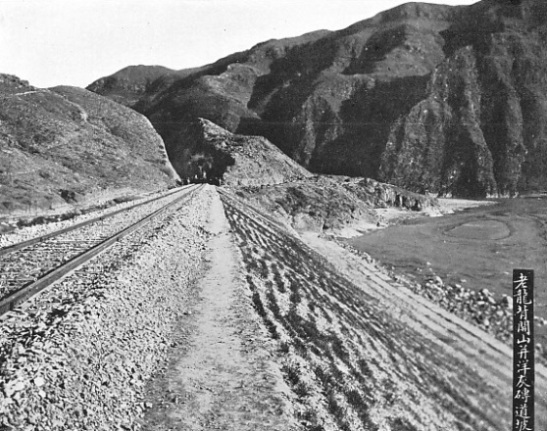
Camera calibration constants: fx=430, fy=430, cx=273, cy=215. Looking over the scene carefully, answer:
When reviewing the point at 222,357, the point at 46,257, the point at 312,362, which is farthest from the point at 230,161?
the point at 222,357

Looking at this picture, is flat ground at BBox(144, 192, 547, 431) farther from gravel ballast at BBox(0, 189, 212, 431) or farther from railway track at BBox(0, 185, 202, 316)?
railway track at BBox(0, 185, 202, 316)

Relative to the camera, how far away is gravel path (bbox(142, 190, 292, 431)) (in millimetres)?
6973

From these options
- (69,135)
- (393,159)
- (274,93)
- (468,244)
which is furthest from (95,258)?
(274,93)

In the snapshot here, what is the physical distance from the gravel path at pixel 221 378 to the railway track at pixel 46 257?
3504 millimetres

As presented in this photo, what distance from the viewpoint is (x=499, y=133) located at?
14188 centimetres

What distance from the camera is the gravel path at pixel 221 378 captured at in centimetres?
697

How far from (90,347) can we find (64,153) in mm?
51093

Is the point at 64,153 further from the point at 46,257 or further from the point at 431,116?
the point at 431,116

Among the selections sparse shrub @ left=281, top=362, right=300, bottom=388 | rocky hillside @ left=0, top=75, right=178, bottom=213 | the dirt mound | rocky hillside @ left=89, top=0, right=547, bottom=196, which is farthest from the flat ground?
rocky hillside @ left=89, top=0, right=547, bottom=196

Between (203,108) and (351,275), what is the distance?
157229mm

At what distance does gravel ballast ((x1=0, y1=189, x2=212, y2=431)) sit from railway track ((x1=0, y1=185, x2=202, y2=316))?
15.6 inches

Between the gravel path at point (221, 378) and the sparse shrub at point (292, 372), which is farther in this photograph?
the sparse shrub at point (292, 372)

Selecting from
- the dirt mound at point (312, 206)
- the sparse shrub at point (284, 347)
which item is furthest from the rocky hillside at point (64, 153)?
the sparse shrub at point (284, 347)

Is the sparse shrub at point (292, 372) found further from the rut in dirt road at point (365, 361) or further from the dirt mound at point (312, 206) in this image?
the dirt mound at point (312, 206)
